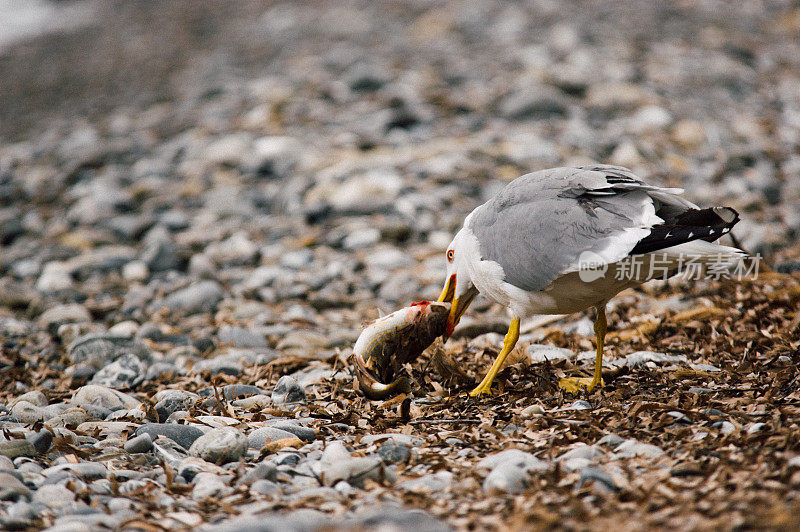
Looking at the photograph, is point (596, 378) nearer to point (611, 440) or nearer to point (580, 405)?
point (580, 405)

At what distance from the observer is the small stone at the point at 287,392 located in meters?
4.16

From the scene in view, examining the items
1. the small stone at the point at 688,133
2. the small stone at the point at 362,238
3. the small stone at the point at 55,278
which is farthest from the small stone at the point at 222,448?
the small stone at the point at 688,133

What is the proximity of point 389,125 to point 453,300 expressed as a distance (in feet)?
15.5

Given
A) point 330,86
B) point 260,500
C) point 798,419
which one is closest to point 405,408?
point 260,500

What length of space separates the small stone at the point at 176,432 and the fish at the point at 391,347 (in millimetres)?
894

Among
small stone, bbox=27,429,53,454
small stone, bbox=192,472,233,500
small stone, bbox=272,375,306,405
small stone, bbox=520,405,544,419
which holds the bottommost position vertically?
small stone, bbox=272,375,306,405

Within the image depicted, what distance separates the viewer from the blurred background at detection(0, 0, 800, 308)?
24.6 ft

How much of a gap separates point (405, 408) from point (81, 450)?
1.47 m

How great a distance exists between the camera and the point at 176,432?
353 cm

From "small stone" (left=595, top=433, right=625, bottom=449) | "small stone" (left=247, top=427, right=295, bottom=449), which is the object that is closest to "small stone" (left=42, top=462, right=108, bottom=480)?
"small stone" (left=247, top=427, right=295, bottom=449)

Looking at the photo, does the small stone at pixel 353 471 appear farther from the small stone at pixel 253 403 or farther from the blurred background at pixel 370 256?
the small stone at pixel 253 403

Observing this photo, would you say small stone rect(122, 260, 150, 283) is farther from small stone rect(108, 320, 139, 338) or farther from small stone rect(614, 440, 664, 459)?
small stone rect(614, 440, 664, 459)

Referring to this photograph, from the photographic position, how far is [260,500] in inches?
115

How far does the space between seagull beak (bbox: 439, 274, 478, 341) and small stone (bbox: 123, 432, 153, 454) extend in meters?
1.69
